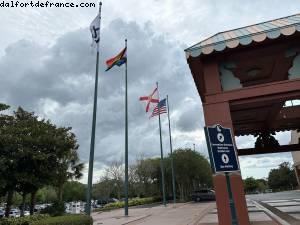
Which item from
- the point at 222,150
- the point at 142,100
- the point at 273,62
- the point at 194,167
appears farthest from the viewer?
the point at 194,167

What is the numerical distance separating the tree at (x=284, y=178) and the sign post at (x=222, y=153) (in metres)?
80.5

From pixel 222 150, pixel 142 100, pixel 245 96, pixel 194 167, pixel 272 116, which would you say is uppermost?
pixel 142 100

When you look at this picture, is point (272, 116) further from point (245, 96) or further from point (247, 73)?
point (245, 96)

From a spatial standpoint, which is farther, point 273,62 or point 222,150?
point 273,62

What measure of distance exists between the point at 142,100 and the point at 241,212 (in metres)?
25.2

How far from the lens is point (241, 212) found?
7645mm

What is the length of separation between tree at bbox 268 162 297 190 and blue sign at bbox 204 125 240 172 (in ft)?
264

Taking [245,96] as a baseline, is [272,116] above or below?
above

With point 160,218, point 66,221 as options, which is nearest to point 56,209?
point 160,218

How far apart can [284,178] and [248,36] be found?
81732mm

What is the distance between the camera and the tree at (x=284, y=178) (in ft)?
263

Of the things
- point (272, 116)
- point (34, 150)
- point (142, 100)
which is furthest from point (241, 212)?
point (142, 100)

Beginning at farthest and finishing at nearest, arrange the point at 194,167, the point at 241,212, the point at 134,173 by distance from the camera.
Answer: the point at 134,173 < the point at 194,167 < the point at 241,212

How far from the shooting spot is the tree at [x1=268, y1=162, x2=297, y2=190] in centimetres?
8012
